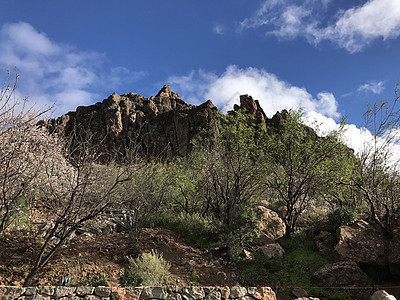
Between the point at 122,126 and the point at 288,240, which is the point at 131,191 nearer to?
the point at 288,240

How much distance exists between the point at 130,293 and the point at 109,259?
2998 mm

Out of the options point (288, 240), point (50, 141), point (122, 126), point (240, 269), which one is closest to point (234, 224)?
point (240, 269)

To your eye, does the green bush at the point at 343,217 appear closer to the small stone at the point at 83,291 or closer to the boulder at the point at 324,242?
the boulder at the point at 324,242

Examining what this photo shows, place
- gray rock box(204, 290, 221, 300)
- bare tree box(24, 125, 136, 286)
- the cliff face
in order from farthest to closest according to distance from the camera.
Answer: the cliff face, bare tree box(24, 125, 136, 286), gray rock box(204, 290, 221, 300)

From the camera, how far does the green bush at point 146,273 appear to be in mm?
7203

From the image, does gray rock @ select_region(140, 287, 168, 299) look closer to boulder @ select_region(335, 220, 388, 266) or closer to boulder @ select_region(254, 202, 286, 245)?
boulder @ select_region(254, 202, 286, 245)

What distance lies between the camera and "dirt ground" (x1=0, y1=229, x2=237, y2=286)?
7.14m

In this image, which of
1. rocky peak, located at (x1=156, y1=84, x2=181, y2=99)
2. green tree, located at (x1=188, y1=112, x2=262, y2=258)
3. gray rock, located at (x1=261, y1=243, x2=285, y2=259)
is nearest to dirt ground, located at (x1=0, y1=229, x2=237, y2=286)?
green tree, located at (x1=188, y1=112, x2=262, y2=258)

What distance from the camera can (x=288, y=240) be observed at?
11.5m

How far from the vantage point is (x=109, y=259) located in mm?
8281

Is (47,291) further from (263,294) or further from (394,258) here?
(394,258)

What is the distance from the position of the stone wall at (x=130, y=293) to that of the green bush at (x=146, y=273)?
157 cm

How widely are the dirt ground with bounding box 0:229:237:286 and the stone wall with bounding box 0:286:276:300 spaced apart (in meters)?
1.59

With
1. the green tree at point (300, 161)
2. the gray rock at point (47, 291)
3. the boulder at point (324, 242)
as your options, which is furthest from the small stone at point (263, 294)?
the green tree at point (300, 161)
